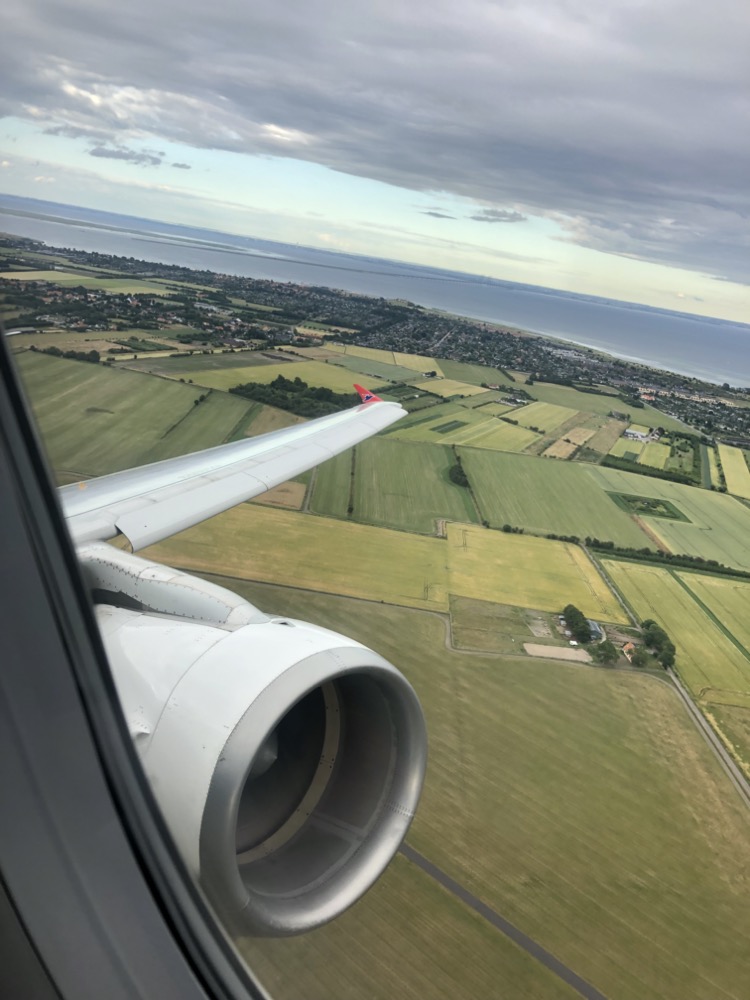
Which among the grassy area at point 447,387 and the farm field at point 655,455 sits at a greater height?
the grassy area at point 447,387

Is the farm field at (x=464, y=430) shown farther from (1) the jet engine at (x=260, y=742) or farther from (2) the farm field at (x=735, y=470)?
(1) the jet engine at (x=260, y=742)

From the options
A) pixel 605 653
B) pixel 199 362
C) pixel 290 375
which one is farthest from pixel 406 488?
pixel 199 362

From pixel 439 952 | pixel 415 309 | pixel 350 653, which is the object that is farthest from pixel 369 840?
pixel 415 309

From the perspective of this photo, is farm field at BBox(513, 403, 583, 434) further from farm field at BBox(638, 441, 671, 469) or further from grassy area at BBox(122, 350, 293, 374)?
grassy area at BBox(122, 350, 293, 374)

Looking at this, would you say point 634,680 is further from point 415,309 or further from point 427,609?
point 415,309

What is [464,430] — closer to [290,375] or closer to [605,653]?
[290,375]

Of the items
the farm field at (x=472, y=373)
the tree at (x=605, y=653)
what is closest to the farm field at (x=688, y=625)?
the tree at (x=605, y=653)
